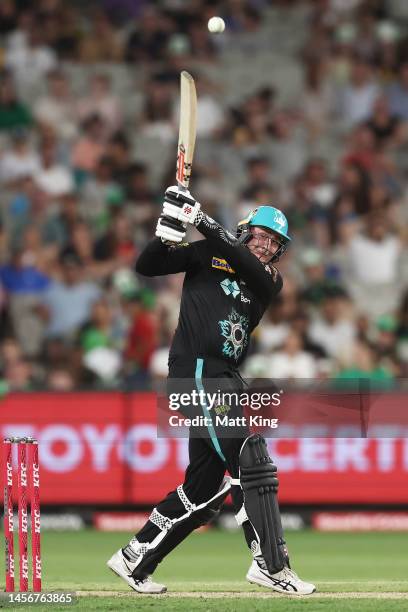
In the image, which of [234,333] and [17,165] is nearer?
[234,333]

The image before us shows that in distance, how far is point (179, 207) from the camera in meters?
7.52

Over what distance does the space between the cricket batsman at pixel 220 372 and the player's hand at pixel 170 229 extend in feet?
0.21

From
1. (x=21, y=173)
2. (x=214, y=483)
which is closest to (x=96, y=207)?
(x=21, y=173)

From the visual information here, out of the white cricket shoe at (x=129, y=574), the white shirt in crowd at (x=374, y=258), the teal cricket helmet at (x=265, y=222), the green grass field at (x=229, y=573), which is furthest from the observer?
the white shirt in crowd at (x=374, y=258)

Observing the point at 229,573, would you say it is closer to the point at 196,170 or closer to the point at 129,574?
the point at 129,574

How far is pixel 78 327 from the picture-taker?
14977 mm

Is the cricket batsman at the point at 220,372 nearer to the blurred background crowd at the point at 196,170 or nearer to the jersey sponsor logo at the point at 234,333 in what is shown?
the jersey sponsor logo at the point at 234,333

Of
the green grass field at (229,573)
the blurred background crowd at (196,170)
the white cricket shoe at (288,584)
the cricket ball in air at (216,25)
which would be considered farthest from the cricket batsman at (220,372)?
the blurred background crowd at (196,170)

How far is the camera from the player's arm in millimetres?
7520

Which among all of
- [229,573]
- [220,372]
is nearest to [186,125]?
[220,372]

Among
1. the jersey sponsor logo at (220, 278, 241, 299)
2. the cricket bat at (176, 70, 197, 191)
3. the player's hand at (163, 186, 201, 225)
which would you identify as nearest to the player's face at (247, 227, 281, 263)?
the jersey sponsor logo at (220, 278, 241, 299)

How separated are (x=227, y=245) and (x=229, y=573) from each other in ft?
10.6

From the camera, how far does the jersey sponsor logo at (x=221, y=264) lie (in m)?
8.00

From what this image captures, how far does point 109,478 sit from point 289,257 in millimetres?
3703
